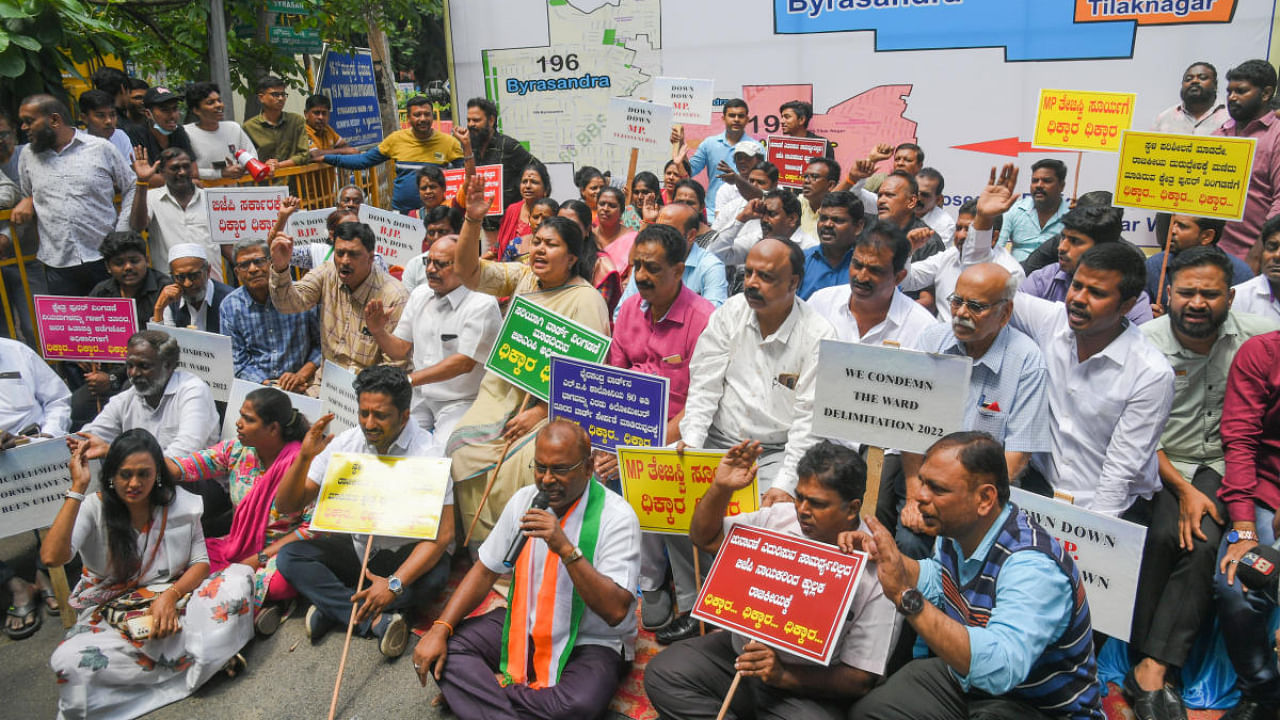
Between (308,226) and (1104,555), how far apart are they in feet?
22.7

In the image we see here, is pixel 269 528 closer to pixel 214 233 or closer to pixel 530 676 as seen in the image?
pixel 530 676

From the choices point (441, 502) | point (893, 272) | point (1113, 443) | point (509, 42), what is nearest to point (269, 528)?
point (441, 502)

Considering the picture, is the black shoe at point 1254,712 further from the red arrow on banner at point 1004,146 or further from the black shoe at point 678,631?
the red arrow on banner at point 1004,146

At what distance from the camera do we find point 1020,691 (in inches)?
133

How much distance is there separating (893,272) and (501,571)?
8.70 feet

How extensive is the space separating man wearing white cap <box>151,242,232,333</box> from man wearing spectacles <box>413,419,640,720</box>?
3871 millimetres

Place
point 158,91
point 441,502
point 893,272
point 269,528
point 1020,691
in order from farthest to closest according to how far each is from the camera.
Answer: point 158,91, point 269,528, point 893,272, point 441,502, point 1020,691

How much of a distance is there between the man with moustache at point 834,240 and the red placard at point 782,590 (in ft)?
9.04

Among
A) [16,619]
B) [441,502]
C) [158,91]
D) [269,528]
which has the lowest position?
[16,619]

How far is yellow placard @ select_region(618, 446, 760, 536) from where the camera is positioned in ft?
14.7

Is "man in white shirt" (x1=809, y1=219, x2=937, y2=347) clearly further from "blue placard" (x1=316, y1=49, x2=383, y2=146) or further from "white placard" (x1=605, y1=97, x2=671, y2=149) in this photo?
"blue placard" (x1=316, y1=49, x2=383, y2=146)

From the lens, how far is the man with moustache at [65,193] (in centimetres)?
779

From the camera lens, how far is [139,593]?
486 centimetres

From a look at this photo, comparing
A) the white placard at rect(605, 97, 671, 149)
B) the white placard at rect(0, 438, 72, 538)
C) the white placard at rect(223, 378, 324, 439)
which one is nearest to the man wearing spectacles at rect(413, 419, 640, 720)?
the white placard at rect(223, 378, 324, 439)
